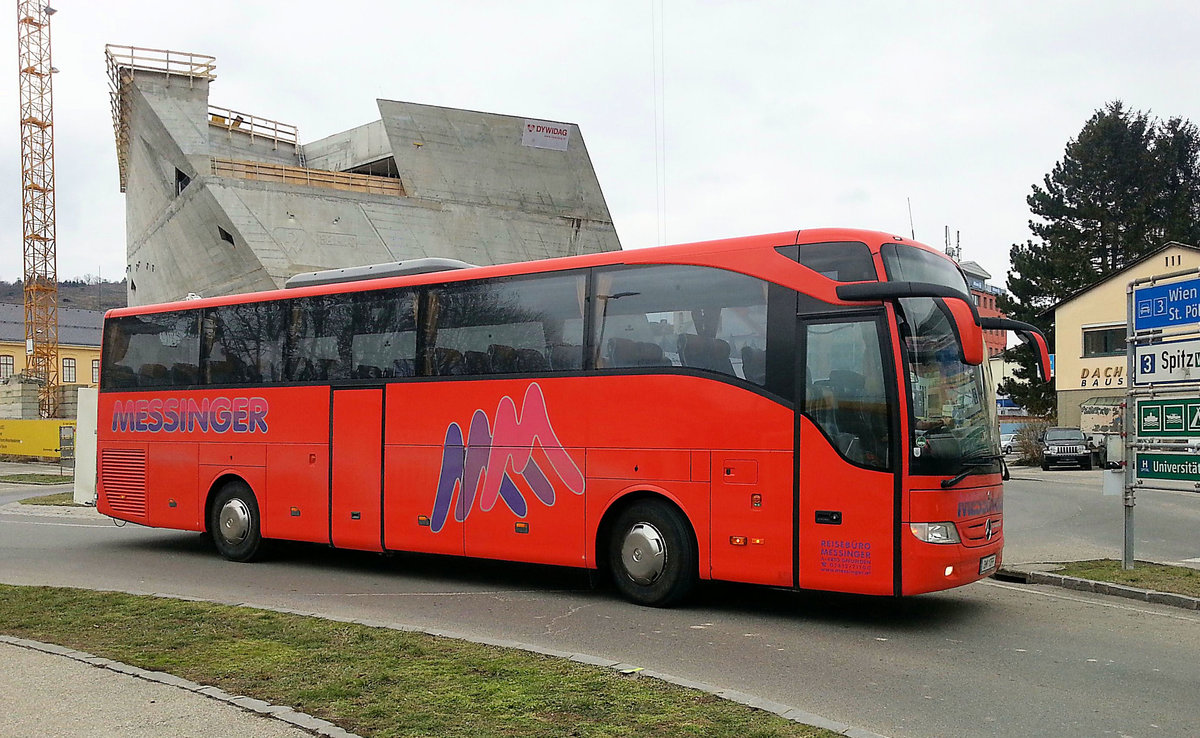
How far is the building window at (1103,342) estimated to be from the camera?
48219 mm

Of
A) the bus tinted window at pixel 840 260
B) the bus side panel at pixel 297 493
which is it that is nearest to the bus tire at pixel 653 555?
the bus tinted window at pixel 840 260

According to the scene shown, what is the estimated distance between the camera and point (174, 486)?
14.6m

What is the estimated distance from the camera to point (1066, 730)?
5.88m

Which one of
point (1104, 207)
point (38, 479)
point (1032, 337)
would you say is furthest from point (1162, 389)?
point (1104, 207)

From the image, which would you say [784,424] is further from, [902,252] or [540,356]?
[540,356]

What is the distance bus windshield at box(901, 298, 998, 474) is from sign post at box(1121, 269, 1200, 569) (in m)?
3.94

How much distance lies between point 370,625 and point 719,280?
430 centimetres

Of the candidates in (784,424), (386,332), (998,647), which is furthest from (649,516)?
(386,332)

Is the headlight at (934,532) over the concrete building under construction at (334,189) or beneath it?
beneath

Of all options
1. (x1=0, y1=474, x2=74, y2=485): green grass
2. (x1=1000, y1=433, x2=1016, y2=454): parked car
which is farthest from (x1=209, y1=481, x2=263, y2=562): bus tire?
(x1=1000, y1=433, x2=1016, y2=454): parked car

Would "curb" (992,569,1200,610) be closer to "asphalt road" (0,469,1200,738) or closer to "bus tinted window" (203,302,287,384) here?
"asphalt road" (0,469,1200,738)

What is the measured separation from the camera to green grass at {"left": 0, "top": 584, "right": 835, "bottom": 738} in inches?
218

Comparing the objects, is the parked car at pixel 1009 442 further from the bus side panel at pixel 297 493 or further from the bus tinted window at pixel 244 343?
the bus tinted window at pixel 244 343

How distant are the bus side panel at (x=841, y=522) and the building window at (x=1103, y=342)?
44.7 m
